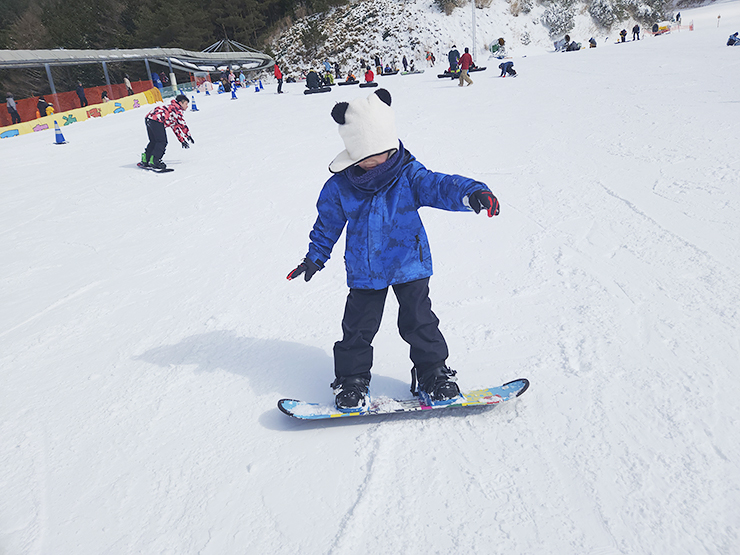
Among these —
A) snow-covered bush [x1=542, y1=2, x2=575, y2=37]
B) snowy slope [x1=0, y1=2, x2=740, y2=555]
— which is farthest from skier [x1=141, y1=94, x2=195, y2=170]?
snow-covered bush [x1=542, y1=2, x2=575, y2=37]

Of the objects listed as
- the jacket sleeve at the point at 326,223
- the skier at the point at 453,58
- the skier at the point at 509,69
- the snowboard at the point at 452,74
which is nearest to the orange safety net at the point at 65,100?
the snowboard at the point at 452,74

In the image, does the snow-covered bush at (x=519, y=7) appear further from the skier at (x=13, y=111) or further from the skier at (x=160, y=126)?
the skier at (x=160, y=126)

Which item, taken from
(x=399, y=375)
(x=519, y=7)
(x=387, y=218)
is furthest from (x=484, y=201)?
(x=519, y=7)

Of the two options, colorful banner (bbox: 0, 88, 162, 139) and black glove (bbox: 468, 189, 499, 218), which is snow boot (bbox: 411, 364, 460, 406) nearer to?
black glove (bbox: 468, 189, 499, 218)

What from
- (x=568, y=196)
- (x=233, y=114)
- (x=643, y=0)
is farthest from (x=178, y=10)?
(x=568, y=196)

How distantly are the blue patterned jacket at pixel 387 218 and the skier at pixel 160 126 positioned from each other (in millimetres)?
6923

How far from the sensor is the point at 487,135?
25.1 ft

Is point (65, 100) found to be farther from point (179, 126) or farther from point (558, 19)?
point (558, 19)

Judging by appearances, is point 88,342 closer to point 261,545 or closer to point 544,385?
point 261,545

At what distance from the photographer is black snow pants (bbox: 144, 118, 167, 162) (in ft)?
26.0

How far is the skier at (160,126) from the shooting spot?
7.92 meters

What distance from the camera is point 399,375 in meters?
2.52

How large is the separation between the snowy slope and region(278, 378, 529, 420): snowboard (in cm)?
7

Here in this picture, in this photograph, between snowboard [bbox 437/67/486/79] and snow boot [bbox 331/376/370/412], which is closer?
snow boot [bbox 331/376/370/412]
